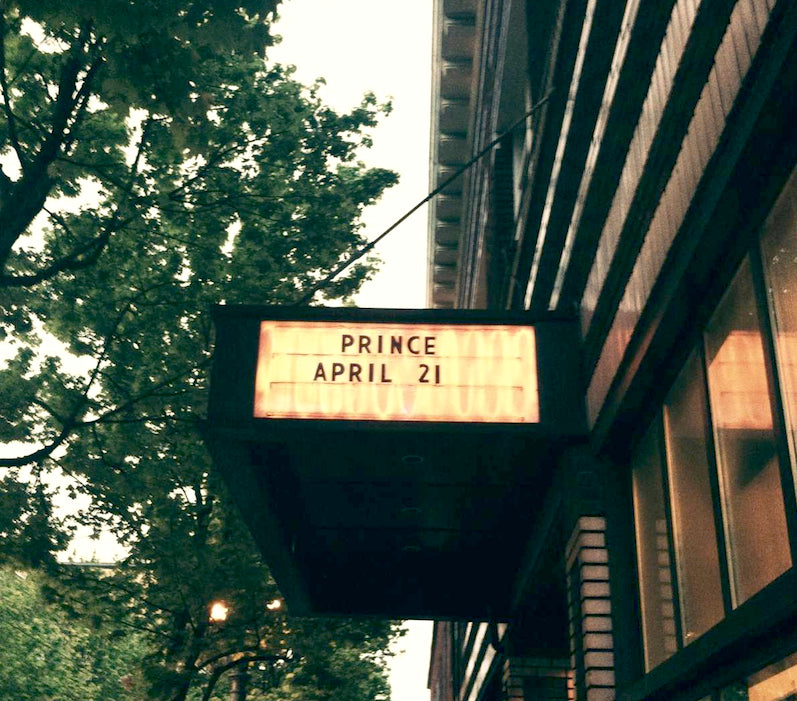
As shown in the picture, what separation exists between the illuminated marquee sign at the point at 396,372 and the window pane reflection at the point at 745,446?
91.7 inches

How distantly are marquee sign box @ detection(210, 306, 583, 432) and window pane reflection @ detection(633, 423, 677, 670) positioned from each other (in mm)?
714

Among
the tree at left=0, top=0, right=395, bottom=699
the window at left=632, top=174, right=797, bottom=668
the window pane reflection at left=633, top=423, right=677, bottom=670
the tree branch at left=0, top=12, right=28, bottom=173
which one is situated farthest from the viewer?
the tree at left=0, top=0, right=395, bottom=699

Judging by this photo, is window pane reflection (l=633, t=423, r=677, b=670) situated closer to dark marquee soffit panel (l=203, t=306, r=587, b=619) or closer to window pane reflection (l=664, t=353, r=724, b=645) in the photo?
window pane reflection (l=664, t=353, r=724, b=645)

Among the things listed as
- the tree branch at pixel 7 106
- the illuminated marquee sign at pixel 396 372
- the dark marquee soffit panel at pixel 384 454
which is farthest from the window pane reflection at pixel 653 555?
the tree branch at pixel 7 106

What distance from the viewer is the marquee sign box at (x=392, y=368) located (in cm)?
750

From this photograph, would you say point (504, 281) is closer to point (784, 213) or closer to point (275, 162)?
point (275, 162)

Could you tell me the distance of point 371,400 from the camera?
753cm

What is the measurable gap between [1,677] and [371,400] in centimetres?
3323

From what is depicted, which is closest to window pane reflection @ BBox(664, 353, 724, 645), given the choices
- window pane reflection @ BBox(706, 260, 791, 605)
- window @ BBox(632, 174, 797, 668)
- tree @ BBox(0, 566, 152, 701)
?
window @ BBox(632, 174, 797, 668)

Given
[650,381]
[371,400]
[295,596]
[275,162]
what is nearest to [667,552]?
[650,381]

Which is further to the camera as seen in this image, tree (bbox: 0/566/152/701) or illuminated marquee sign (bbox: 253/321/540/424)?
tree (bbox: 0/566/152/701)

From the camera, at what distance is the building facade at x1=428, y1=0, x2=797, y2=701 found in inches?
171

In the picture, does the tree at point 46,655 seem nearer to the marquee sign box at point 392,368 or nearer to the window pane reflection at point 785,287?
the marquee sign box at point 392,368

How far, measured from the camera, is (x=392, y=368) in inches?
300
